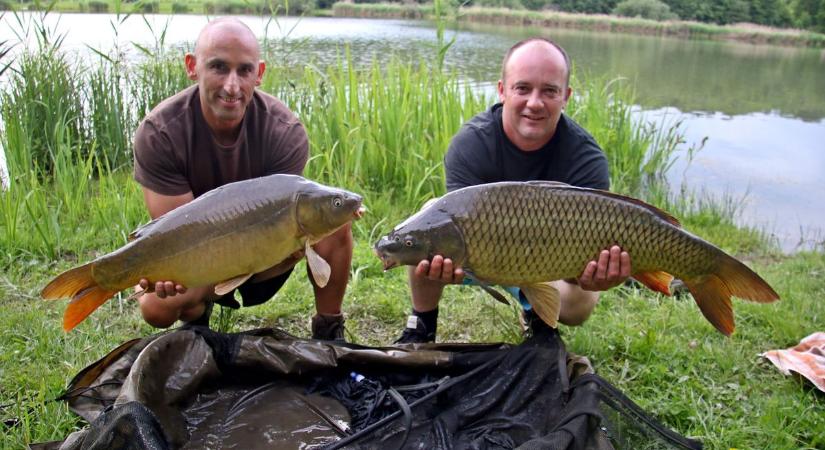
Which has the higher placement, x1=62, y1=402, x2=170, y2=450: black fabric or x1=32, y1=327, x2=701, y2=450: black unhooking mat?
x1=62, y1=402, x2=170, y2=450: black fabric

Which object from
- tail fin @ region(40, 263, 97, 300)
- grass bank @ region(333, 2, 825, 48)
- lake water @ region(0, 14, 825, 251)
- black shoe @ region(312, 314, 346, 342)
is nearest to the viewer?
tail fin @ region(40, 263, 97, 300)

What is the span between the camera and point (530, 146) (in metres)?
2.15

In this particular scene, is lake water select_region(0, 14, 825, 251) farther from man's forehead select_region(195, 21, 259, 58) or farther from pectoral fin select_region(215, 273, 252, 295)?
pectoral fin select_region(215, 273, 252, 295)

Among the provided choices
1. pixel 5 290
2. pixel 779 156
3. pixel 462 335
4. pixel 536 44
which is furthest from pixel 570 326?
pixel 779 156

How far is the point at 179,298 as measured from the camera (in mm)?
2045

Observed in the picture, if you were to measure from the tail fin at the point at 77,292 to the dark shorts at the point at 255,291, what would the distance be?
0.49 metres

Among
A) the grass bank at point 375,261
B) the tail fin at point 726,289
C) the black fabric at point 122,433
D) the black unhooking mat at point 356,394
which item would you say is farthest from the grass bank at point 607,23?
the black fabric at point 122,433

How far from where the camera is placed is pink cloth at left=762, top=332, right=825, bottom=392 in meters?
2.05

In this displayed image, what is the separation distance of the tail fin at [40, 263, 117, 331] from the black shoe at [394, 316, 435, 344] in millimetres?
921

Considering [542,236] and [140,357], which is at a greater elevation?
[542,236]

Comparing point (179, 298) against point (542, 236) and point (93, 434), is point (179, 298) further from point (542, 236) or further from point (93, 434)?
point (542, 236)

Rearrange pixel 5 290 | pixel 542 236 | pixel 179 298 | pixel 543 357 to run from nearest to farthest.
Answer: pixel 542 236 → pixel 543 357 → pixel 179 298 → pixel 5 290

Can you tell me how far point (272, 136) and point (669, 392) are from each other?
1444 millimetres

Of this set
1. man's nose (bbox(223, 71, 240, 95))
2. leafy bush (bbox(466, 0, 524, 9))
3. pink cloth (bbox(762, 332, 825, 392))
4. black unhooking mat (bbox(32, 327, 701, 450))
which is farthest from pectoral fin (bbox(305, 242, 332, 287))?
leafy bush (bbox(466, 0, 524, 9))
